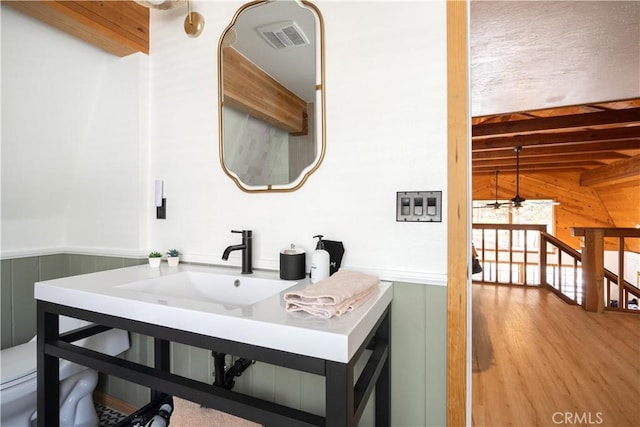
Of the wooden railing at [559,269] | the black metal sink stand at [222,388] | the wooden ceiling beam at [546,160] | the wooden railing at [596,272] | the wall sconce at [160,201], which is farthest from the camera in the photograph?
the wooden ceiling beam at [546,160]

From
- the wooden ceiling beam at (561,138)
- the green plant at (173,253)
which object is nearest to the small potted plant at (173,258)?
the green plant at (173,253)

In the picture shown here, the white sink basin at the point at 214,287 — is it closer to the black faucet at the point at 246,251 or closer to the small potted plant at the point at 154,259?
the black faucet at the point at 246,251

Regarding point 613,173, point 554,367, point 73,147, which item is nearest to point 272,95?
point 73,147

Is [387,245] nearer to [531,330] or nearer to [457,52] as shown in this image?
[457,52]

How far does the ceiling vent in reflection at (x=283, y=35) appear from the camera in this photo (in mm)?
1392

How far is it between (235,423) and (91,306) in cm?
69

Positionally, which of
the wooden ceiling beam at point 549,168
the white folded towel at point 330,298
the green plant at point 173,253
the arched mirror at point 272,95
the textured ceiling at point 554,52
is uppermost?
the textured ceiling at point 554,52

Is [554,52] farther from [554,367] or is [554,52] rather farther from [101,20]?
[101,20]

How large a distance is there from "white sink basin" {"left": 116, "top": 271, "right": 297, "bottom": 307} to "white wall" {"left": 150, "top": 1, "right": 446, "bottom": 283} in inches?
6.5

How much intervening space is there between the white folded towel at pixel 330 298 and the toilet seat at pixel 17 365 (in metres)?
1.37

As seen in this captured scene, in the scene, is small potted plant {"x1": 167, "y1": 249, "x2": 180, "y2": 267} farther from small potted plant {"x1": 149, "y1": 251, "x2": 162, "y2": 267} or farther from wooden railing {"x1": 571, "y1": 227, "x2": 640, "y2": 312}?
wooden railing {"x1": 571, "y1": 227, "x2": 640, "y2": 312}

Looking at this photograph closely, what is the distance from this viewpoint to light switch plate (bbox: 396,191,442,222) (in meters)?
1.15

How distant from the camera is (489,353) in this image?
263cm

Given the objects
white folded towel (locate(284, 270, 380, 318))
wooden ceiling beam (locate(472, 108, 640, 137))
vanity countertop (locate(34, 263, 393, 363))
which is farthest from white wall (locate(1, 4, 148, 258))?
wooden ceiling beam (locate(472, 108, 640, 137))
